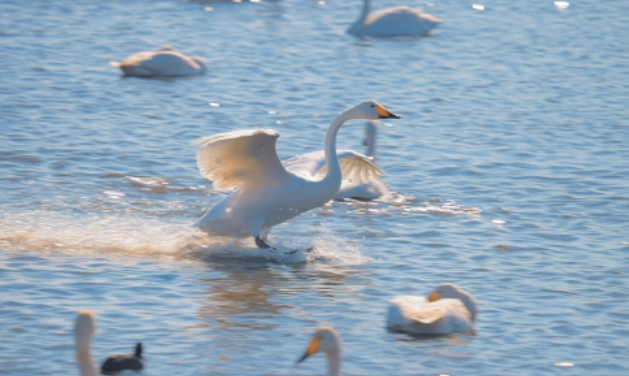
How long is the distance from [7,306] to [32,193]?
304 centimetres

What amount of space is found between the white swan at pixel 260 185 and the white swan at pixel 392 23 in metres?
9.48

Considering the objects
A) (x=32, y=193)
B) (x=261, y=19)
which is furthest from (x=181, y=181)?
(x=261, y=19)

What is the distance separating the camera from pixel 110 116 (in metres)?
14.7

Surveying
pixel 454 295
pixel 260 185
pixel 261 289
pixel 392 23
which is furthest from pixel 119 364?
pixel 392 23

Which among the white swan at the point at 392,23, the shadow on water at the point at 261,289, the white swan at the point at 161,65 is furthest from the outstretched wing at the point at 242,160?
the white swan at the point at 392,23

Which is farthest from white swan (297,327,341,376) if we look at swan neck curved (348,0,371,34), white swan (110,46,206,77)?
swan neck curved (348,0,371,34)

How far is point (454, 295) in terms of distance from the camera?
8617 mm

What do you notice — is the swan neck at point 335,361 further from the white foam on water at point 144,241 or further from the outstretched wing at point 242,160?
the white foam on water at point 144,241

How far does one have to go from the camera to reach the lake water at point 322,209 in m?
8.27

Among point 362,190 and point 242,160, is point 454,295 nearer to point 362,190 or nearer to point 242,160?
point 242,160

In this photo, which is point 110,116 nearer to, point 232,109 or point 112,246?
point 232,109

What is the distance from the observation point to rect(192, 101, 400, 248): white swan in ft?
32.9

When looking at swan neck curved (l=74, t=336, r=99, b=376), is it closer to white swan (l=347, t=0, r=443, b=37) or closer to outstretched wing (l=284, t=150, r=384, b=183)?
outstretched wing (l=284, t=150, r=384, b=183)

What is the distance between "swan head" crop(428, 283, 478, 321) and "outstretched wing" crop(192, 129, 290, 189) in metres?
1.75
